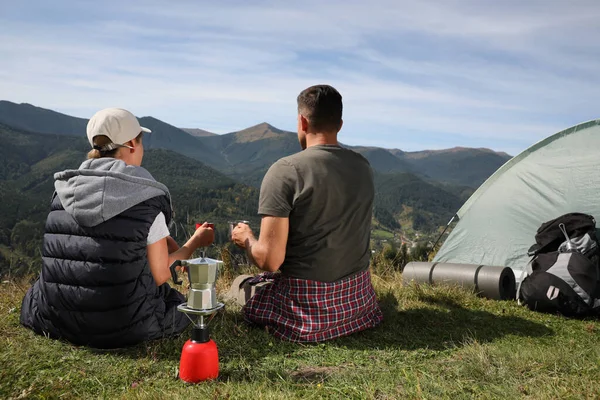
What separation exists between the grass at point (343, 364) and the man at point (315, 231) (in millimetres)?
200

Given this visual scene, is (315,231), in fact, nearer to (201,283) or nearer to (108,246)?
(201,283)

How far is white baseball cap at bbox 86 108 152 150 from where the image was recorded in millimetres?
3449

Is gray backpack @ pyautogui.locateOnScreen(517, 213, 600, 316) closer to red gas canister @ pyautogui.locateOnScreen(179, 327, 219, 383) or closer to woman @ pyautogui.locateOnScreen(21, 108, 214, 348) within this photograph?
woman @ pyautogui.locateOnScreen(21, 108, 214, 348)

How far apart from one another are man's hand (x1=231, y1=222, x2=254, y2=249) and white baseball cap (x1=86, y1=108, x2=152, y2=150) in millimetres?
1061

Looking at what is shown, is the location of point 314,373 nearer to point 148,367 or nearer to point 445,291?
point 148,367

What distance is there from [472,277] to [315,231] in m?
2.84

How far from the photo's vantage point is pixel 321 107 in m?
3.80

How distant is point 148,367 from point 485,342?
2651 mm

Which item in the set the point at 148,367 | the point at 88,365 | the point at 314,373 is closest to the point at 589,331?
the point at 314,373

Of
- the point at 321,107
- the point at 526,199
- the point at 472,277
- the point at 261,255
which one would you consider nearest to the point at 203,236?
the point at 261,255

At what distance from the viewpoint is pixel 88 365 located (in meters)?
3.31

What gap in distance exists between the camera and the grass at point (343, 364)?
2875 mm

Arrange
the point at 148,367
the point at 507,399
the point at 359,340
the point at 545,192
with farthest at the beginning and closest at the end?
the point at 545,192 < the point at 359,340 < the point at 148,367 < the point at 507,399

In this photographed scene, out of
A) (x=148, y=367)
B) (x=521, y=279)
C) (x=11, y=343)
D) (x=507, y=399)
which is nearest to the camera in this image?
(x=507, y=399)
